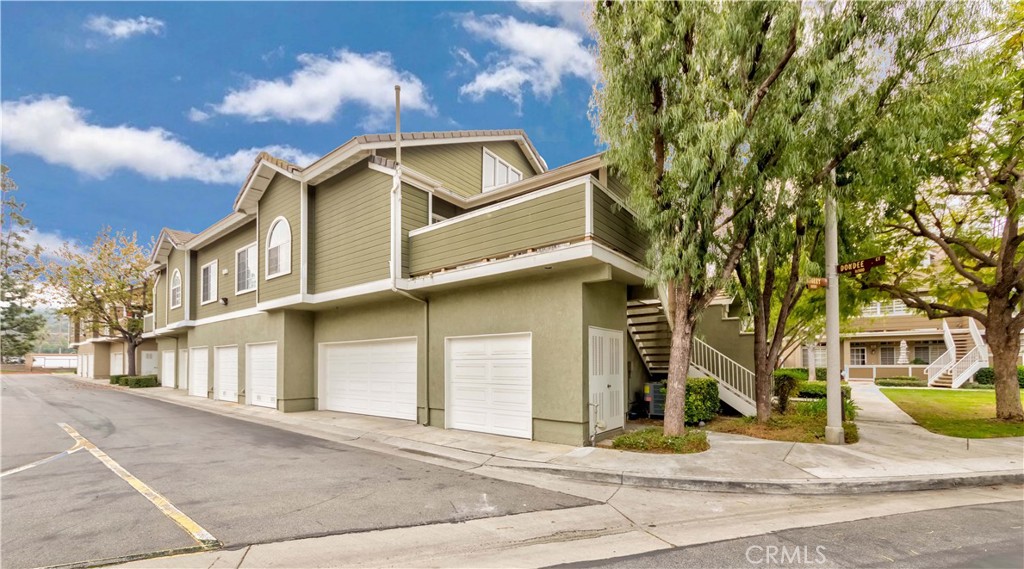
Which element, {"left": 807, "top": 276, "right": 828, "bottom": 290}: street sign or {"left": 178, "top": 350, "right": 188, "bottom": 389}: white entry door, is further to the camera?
{"left": 178, "top": 350, "right": 188, "bottom": 389}: white entry door

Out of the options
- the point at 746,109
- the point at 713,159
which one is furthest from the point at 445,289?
the point at 746,109

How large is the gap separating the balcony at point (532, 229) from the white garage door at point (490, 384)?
185 cm

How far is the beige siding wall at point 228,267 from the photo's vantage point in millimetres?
16125

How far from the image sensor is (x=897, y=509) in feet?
17.3

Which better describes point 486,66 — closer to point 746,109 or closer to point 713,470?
point 746,109

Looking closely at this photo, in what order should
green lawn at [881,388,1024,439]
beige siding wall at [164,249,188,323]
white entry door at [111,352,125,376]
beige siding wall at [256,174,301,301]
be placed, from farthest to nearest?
1. white entry door at [111,352,125,376]
2. beige siding wall at [164,249,188,323]
3. beige siding wall at [256,174,301,301]
4. green lawn at [881,388,1024,439]

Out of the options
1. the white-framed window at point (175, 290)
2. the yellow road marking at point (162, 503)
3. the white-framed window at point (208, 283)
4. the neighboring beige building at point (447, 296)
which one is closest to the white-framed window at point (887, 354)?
the neighboring beige building at point (447, 296)

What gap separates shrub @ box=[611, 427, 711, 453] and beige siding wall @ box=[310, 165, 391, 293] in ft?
21.3

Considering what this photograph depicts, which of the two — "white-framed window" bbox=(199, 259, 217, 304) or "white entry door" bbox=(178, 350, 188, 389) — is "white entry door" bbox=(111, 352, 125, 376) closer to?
"white entry door" bbox=(178, 350, 188, 389)

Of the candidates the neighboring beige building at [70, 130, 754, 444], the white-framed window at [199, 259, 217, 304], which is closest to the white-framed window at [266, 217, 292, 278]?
the neighboring beige building at [70, 130, 754, 444]

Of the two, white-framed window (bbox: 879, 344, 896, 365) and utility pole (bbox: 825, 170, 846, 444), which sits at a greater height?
utility pole (bbox: 825, 170, 846, 444)

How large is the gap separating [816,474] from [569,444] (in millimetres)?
3781

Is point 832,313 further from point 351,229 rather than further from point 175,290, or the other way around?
point 175,290

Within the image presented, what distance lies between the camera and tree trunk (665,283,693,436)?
7832 mm
